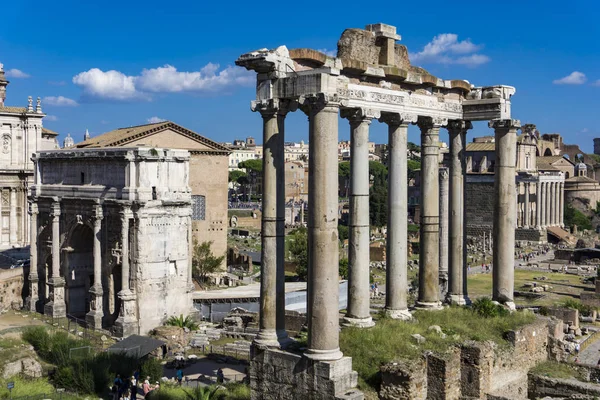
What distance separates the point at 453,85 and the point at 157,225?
15.9 m

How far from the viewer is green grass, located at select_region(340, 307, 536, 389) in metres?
→ 13.5

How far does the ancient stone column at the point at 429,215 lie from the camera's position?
1716 centimetres

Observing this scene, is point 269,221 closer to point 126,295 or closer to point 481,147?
point 126,295

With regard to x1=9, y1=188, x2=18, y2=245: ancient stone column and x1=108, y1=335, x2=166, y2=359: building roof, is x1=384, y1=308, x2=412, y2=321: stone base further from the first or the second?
x1=9, y1=188, x2=18, y2=245: ancient stone column

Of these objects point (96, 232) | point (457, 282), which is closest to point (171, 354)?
point (96, 232)

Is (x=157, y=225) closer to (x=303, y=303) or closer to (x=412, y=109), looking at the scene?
(x=303, y=303)

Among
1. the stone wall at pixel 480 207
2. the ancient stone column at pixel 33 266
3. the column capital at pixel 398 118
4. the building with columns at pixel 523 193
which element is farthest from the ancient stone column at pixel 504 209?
the stone wall at pixel 480 207

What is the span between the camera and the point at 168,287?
30.7 m

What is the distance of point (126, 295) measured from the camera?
96.1 feet

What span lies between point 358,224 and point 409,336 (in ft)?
7.93

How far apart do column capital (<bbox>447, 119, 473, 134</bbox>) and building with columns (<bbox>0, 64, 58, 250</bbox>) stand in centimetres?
3058

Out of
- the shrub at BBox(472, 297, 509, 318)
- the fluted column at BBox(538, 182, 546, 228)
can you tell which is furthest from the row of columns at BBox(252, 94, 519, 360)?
the fluted column at BBox(538, 182, 546, 228)

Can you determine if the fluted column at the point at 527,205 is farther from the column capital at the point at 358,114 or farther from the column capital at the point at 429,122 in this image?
the column capital at the point at 358,114

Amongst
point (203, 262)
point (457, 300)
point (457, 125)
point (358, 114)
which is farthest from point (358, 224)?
point (203, 262)
